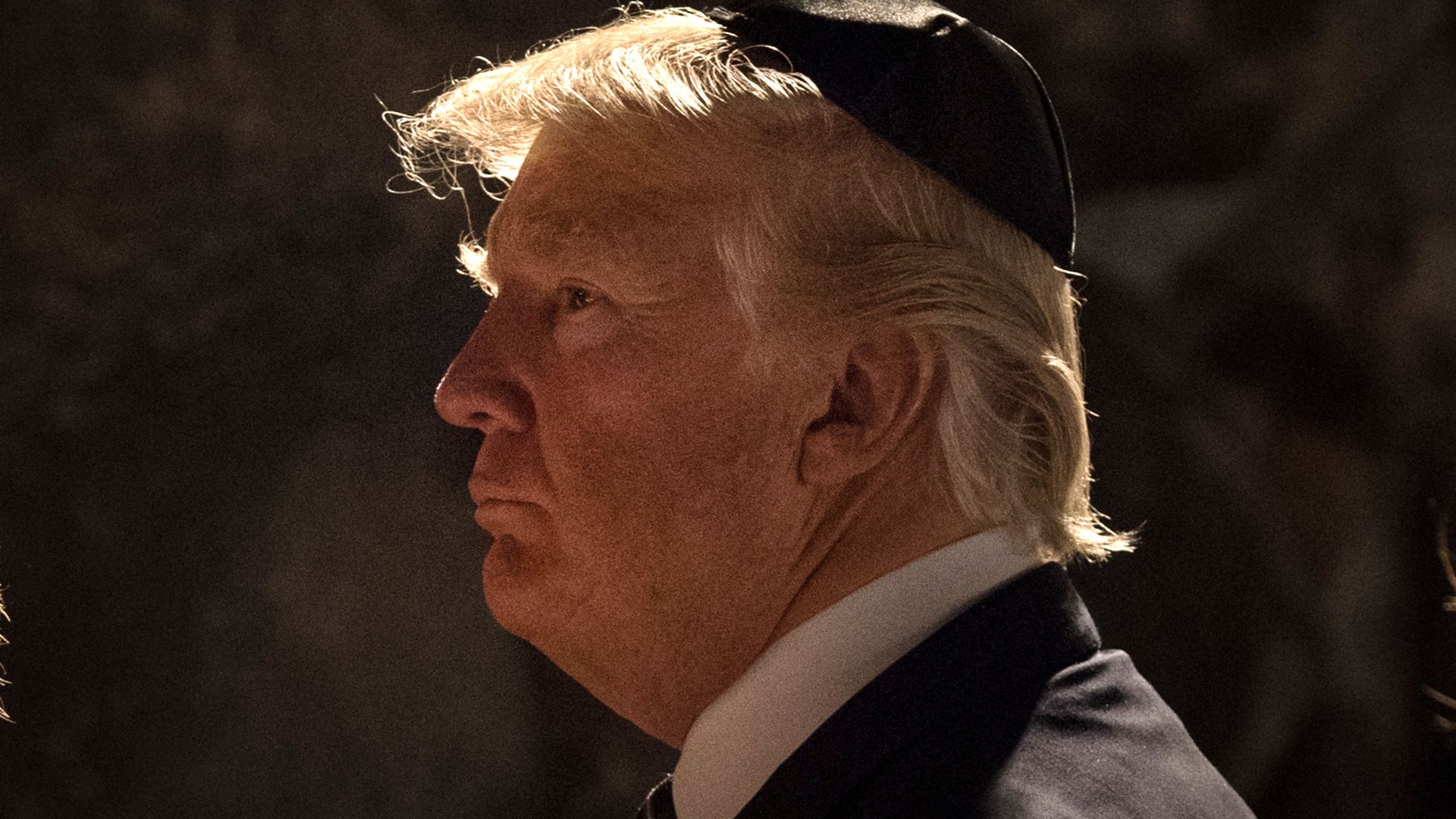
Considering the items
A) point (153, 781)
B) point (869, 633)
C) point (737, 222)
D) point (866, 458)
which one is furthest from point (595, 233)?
point (153, 781)

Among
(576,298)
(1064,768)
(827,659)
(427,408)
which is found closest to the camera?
(1064,768)

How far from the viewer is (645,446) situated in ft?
5.26

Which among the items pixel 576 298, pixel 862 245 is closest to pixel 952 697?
pixel 862 245

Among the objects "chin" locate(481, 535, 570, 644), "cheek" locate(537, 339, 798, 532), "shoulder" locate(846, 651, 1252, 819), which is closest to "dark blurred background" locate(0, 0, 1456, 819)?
"chin" locate(481, 535, 570, 644)

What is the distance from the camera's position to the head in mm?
1604

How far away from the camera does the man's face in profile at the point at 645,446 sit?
1604 mm

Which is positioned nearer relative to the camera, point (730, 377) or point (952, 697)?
point (952, 697)

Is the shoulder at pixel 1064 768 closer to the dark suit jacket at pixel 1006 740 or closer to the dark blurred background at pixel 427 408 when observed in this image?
the dark suit jacket at pixel 1006 740

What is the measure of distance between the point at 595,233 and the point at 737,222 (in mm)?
147

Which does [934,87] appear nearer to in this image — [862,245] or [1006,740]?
[862,245]

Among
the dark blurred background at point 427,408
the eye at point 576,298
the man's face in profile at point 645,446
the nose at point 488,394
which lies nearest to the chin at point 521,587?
the man's face in profile at point 645,446

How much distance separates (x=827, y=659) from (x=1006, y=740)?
0.70 ft

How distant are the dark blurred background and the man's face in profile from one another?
383 mm

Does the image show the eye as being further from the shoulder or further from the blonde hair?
the shoulder
